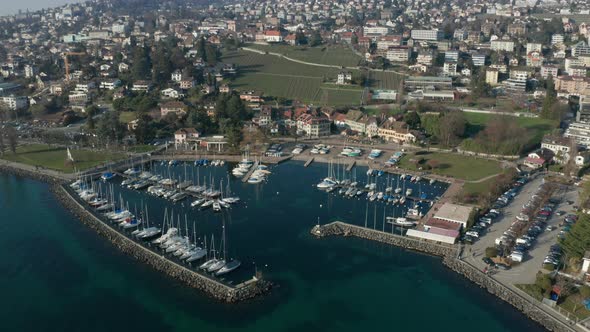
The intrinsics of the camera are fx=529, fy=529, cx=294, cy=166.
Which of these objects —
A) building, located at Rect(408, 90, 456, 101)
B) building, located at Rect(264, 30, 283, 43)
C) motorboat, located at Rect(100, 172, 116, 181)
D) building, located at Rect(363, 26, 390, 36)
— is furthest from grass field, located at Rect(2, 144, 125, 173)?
building, located at Rect(363, 26, 390, 36)

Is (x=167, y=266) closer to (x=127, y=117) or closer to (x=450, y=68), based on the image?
(x=127, y=117)

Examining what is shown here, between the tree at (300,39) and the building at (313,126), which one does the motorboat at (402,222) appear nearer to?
the building at (313,126)

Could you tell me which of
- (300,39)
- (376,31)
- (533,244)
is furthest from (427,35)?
(533,244)

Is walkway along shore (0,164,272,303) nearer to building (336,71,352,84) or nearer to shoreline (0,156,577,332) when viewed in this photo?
shoreline (0,156,577,332)

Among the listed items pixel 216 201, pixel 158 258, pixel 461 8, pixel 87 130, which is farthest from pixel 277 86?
pixel 461 8

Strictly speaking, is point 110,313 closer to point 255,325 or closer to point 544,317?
point 255,325
